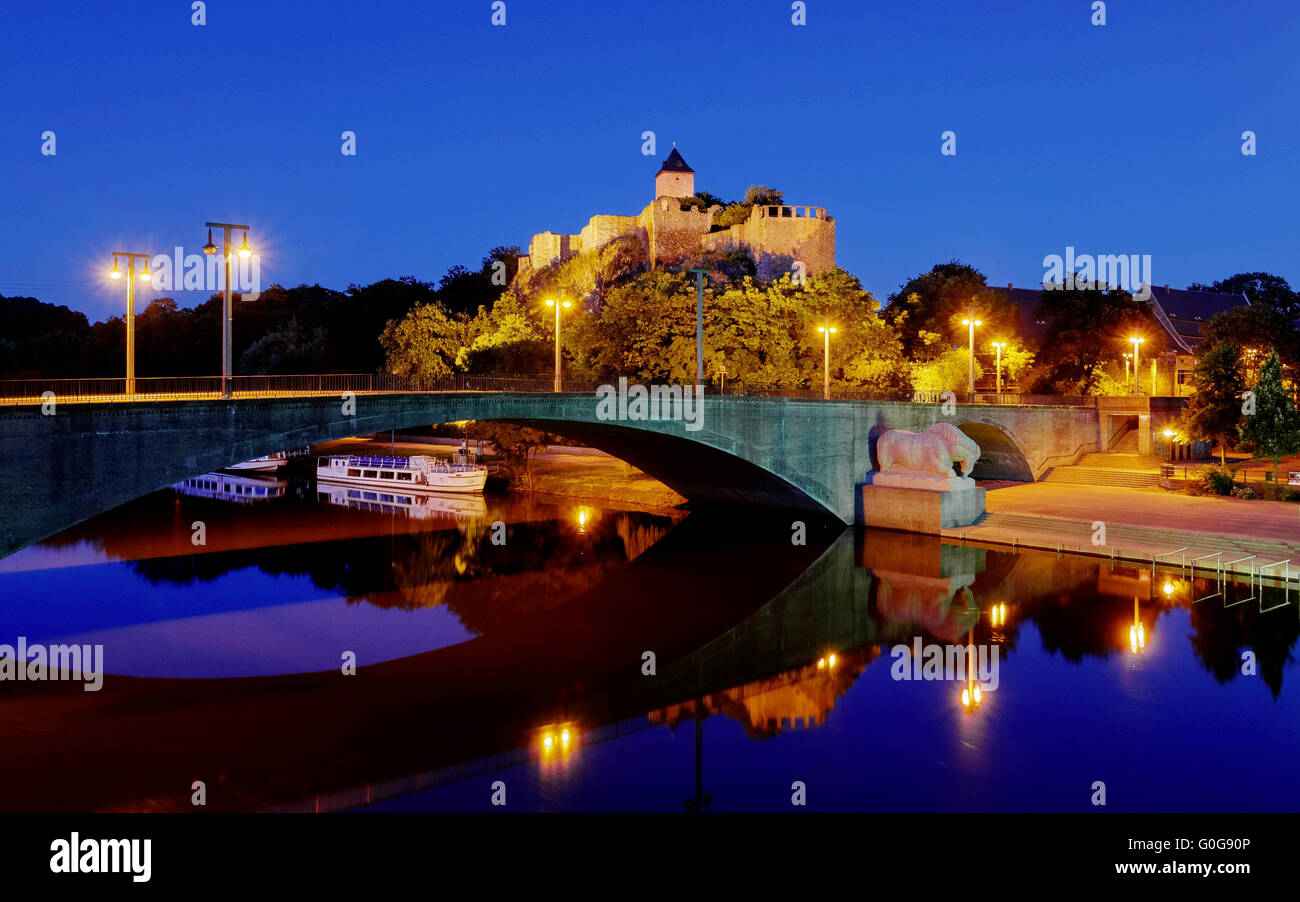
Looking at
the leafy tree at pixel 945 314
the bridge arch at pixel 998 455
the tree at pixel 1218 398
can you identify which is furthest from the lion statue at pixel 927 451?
the leafy tree at pixel 945 314

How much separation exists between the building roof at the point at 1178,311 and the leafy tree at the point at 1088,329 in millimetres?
3507

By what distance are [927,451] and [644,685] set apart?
2244 cm

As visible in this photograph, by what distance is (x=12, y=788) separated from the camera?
13.4 metres

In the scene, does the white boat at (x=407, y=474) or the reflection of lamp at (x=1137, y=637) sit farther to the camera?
the white boat at (x=407, y=474)

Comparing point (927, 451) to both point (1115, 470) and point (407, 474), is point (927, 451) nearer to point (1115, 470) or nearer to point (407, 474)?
point (1115, 470)

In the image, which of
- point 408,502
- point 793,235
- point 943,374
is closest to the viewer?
point 408,502

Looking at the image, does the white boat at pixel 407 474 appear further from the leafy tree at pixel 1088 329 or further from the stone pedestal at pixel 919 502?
the leafy tree at pixel 1088 329

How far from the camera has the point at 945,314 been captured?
228ft

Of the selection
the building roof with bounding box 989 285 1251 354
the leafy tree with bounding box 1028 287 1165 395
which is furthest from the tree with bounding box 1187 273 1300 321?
the leafy tree with bounding box 1028 287 1165 395

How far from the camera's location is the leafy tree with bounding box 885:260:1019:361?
6669 cm

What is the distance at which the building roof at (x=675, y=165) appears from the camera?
315 ft

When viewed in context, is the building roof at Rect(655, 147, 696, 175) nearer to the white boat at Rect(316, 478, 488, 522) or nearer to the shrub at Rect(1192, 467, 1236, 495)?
the white boat at Rect(316, 478, 488, 522)

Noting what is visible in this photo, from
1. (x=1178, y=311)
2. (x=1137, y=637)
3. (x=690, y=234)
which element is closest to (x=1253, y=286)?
(x=1178, y=311)

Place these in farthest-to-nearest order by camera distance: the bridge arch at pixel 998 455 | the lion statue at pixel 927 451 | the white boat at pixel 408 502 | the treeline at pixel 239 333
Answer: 1. the treeline at pixel 239 333
2. the bridge arch at pixel 998 455
3. the white boat at pixel 408 502
4. the lion statue at pixel 927 451
